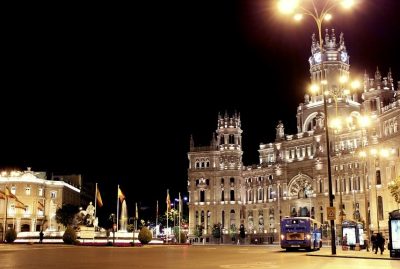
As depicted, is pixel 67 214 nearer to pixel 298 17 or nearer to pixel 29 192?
pixel 29 192

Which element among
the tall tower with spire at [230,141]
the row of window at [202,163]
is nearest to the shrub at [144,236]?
the tall tower with spire at [230,141]

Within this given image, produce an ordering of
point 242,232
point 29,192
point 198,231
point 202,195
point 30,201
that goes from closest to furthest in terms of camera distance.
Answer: point 30,201
point 29,192
point 242,232
point 198,231
point 202,195

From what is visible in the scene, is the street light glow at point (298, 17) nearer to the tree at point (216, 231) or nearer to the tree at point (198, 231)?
the tree at point (216, 231)

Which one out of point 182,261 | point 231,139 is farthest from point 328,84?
point 182,261

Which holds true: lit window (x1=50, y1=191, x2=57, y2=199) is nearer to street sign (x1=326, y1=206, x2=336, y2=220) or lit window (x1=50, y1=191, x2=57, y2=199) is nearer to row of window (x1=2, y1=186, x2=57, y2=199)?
row of window (x1=2, y1=186, x2=57, y2=199)

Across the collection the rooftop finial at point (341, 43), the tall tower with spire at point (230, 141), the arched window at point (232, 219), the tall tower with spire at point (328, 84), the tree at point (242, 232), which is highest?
the rooftop finial at point (341, 43)

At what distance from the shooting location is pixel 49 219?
10069 cm

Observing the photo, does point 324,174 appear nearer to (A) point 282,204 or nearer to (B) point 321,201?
(B) point 321,201

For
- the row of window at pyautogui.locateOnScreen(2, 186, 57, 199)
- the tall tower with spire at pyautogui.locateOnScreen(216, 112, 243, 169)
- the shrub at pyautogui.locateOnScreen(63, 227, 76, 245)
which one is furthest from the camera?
the tall tower with spire at pyautogui.locateOnScreen(216, 112, 243, 169)

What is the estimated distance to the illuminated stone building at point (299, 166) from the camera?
311 feet

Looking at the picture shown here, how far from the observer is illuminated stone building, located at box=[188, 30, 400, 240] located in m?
94.8

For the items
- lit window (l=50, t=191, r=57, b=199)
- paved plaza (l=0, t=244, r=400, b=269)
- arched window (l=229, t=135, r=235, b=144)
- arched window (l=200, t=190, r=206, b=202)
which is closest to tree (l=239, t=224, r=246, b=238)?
arched window (l=200, t=190, r=206, b=202)

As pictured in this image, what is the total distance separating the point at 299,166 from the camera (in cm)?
10831

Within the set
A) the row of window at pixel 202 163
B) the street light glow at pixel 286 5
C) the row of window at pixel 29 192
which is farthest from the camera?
the row of window at pixel 202 163
